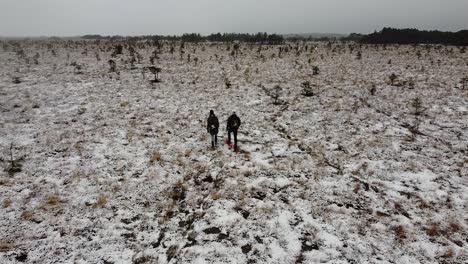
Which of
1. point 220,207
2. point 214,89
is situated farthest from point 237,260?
point 214,89

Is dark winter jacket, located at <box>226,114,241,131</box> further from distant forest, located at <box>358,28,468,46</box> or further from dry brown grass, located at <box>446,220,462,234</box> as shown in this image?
distant forest, located at <box>358,28,468,46</box>

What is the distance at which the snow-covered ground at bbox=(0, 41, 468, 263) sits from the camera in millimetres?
6305

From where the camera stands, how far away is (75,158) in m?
9.72

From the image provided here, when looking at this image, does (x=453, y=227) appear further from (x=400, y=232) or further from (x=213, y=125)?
(x=213, y=125)

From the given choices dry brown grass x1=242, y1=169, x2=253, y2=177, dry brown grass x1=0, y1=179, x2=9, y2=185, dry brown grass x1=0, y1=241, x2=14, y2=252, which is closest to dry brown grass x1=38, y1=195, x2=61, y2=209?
dry brown grass x1=0, y1=241, x2=14, y2=252

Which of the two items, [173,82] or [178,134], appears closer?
[178,134]

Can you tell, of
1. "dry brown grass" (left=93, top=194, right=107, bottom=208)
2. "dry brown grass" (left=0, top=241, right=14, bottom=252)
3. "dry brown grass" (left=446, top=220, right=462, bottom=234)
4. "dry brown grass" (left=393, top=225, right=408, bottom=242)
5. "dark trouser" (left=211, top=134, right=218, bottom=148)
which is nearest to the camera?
"dry brown grass" (left=0, top=241, right=14, bottom=252)

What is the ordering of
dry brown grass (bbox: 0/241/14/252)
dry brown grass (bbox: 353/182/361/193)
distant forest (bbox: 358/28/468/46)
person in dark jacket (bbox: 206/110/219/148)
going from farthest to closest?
distant forest (bbox: 358/28/468/46), person in dark jacket (bbox: 206/110/219/148), dry brown grass (bbox: 353/182/361/193), dry brown grass (bbox: 0/241/14/252)

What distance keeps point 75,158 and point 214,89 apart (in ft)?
31.1

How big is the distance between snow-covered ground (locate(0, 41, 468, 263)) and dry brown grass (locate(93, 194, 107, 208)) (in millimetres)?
33

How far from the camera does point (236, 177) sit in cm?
876

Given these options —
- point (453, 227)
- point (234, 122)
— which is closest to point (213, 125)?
point (234, 122)

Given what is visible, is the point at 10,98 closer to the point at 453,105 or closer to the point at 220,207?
the point at 220,207

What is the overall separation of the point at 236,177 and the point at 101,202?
343cm
